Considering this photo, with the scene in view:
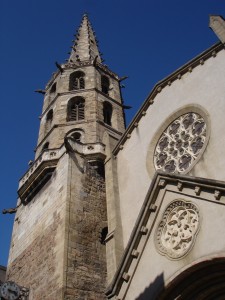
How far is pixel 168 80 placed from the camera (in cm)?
1199

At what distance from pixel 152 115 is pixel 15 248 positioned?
688 centimetres

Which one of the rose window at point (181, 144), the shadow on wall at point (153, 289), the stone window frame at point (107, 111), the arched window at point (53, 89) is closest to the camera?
the shadow on wall at point (153, 289)

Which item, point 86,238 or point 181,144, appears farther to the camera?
point 86,238

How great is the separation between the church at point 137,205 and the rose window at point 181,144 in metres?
0.03

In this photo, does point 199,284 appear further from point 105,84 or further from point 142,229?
point 105,84

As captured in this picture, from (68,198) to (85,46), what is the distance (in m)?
14.7

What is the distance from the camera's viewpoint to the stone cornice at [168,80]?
427 inches

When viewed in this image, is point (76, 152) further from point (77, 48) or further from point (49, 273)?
point (77, 48)

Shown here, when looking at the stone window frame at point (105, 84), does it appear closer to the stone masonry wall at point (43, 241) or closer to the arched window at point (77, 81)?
the arched window at point (77, 81)

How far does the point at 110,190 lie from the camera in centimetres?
1168

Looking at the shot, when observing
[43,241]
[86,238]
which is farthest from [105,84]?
[86,238]

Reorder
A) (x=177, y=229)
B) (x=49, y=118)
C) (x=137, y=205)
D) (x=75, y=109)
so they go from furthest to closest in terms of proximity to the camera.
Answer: (x=49, y=118)
(x=75, y=109)
(x=137, y=205)
(x=177, y=229)

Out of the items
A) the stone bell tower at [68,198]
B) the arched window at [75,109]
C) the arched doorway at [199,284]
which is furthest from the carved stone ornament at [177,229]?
the arched window at [75,109]

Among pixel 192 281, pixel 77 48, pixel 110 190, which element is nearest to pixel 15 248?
Answer: pixel 110 190
